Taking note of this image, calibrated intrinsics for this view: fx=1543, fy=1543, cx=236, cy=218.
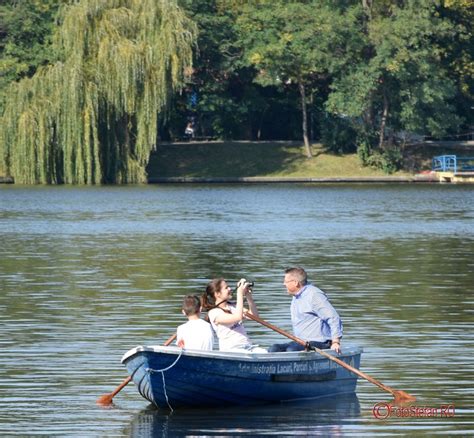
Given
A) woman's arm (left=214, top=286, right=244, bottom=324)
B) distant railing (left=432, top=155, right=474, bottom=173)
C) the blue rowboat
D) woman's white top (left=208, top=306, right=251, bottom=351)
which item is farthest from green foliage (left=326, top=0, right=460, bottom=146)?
woman's arm (left=214, top=286, right=244, bottom=324)

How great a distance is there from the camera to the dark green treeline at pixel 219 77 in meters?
78.1

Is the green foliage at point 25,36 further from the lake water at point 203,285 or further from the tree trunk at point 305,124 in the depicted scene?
the lake water at point 203,285

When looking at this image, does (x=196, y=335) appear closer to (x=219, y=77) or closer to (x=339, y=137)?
(x=339, y=137)

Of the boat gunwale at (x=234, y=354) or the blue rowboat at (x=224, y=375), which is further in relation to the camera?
the blue rowboat at (x=224, y=375)

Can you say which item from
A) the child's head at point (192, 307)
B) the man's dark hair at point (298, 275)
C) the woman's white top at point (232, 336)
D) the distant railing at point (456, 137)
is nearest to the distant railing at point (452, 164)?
the distant railing at point (456, 137)

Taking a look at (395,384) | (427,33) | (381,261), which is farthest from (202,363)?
(427,33)

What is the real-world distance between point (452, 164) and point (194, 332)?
78.5 m

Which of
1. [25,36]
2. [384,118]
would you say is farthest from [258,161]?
[25,36]

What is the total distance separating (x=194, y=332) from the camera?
17781 mm

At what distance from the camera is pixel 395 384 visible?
781 inches

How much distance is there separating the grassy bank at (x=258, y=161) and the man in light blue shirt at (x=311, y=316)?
72438mm

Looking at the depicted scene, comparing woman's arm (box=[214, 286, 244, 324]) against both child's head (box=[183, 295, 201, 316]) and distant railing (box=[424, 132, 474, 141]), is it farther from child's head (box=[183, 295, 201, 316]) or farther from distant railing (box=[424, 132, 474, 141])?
distant railing (box=[424, 132, 474, 141])

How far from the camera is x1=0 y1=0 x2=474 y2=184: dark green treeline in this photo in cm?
7812

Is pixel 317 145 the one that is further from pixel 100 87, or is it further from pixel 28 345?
pixel 28 345
